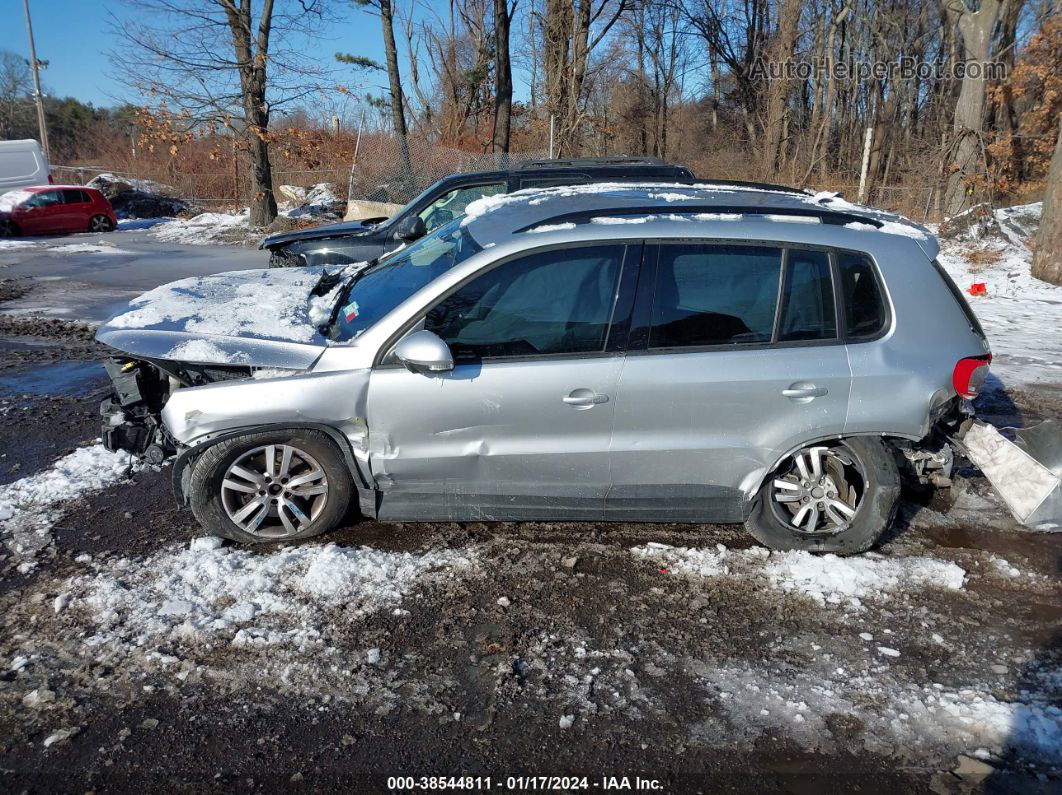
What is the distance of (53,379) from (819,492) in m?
6.47

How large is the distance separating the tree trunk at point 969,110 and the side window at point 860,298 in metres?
17.2

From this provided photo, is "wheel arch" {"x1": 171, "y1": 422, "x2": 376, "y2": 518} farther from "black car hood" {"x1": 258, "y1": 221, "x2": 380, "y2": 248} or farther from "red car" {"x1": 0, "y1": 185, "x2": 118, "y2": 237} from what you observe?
"red car" {"x1": 0, "y1": 185, "x2": 118, "y2": 237}

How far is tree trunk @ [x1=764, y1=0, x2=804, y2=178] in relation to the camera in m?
28.5

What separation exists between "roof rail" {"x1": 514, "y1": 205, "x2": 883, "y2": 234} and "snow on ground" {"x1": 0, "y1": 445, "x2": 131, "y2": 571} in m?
2.94

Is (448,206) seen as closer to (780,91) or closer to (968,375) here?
(968,375)

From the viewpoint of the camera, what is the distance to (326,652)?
129 inches

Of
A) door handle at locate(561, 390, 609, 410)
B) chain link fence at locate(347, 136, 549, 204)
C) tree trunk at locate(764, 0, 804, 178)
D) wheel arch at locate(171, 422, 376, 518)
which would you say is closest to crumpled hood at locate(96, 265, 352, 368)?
wheel arch at locate(171, 422, 376, 518)

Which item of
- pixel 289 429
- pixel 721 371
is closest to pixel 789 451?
pixel 721 371

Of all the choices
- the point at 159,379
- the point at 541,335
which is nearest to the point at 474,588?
the point at 541,335

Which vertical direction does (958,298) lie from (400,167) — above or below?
below

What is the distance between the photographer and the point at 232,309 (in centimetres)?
447

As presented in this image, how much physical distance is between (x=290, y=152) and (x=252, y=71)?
8.10ft

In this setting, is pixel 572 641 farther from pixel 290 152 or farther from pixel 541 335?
pixel 290 152

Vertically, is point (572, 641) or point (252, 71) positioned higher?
point (252, 71)
